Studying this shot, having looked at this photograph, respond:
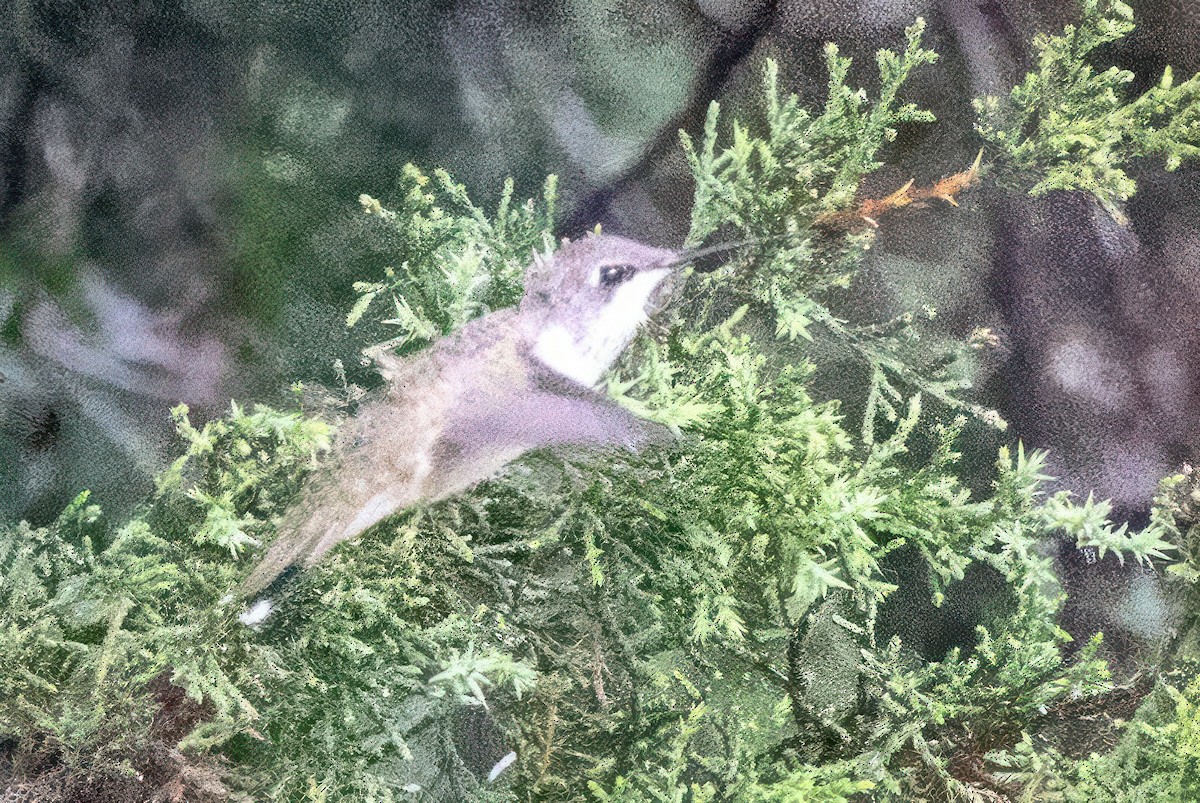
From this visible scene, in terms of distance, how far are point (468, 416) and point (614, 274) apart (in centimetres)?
19

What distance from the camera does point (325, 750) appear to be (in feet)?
2.48

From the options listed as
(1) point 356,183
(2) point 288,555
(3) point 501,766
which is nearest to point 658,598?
(3) point 501,766

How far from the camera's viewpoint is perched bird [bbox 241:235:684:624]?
76 cm

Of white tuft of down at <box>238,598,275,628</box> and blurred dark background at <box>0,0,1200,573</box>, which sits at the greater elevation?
blurred dark background at <box>0,0,1200,573</box>

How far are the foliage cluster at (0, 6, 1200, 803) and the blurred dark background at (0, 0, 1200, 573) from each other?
42 mm

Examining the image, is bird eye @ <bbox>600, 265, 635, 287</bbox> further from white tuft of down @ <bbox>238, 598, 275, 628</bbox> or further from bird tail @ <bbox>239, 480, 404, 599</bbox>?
white tuft of down @ <bbox>238, 598, 275, 628</bbox>

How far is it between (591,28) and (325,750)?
0.70 metres

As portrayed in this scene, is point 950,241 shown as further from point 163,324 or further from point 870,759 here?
point 163,324

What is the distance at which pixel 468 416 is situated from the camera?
2.49ft

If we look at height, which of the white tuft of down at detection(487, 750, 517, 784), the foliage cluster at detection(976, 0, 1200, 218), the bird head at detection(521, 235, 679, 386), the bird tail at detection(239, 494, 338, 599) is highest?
the bird head at detection(521, 235, 679, 386)

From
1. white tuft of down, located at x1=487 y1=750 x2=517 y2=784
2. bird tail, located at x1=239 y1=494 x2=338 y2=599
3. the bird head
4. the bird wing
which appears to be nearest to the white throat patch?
the bird head

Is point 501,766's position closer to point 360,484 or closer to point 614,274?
point 360,484

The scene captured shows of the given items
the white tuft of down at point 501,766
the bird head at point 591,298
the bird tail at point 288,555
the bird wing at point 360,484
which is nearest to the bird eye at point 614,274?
the bird head at point 591,298

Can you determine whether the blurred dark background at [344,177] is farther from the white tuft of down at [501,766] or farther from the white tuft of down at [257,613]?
the white tuft of down at [501,766]
